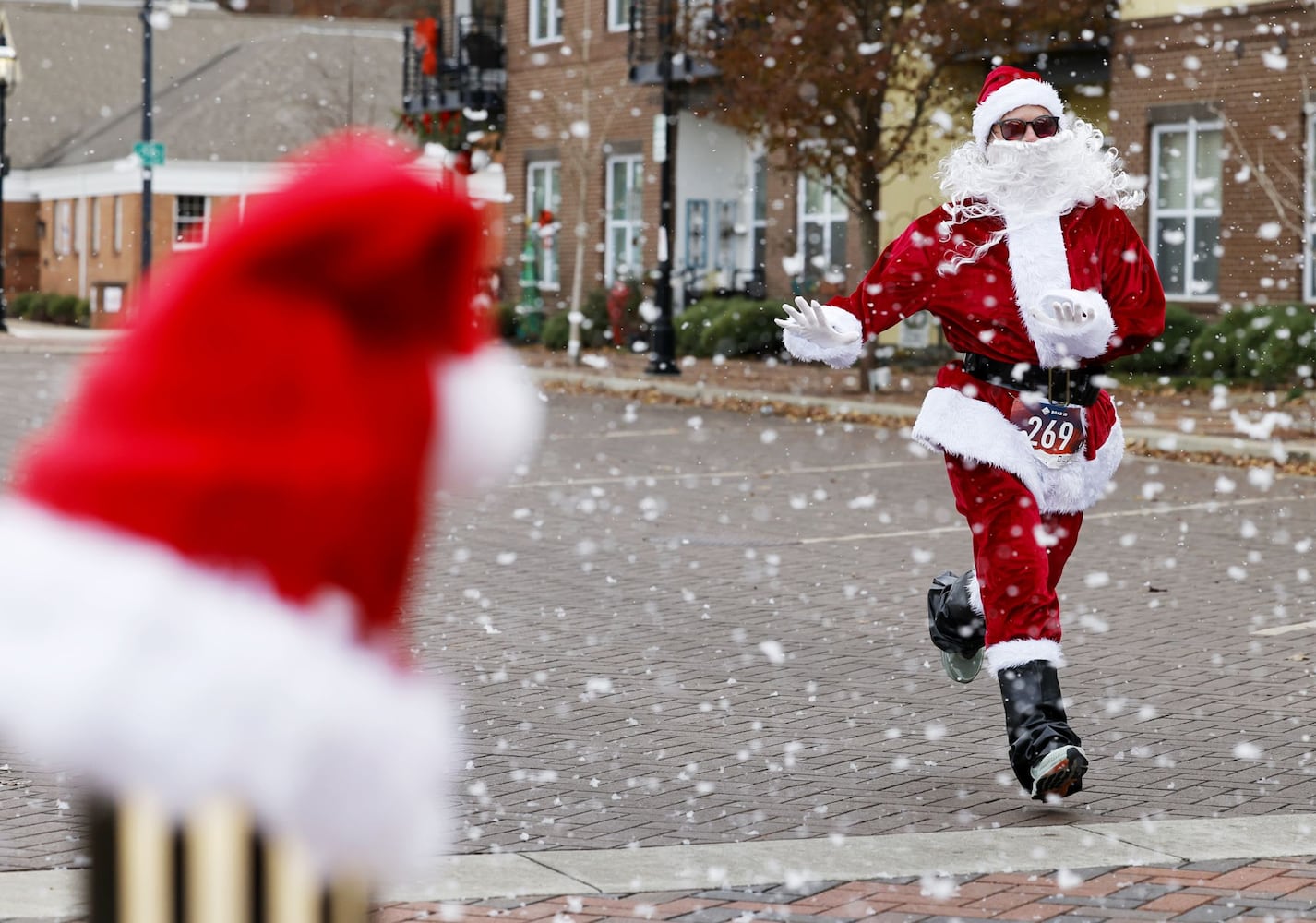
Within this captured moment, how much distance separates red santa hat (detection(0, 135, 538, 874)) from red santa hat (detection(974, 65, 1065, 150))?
14.2 feet

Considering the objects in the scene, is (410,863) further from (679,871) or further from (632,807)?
(632,807)

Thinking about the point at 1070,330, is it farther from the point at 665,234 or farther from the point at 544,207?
the point at 544,207

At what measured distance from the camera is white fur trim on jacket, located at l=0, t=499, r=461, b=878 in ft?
6.05

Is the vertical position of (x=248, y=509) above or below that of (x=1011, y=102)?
below

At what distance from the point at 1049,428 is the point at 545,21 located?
30.8m

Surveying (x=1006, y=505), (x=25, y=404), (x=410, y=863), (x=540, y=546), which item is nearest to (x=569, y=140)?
(x=25, y=404)

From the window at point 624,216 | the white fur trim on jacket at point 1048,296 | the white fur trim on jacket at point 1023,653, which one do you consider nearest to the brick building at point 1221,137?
the window at point 624,216

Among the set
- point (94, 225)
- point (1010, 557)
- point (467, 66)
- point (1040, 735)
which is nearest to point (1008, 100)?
point (1010, 557)

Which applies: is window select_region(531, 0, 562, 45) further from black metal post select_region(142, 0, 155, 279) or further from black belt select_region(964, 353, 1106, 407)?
black belt select_region(964, 353, 1106, 407)

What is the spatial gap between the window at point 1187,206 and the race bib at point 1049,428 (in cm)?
1822

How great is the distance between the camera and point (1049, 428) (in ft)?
19.2

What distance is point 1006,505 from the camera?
5.81m

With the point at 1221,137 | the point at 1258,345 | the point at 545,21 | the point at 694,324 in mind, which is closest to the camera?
the point at 1258,345

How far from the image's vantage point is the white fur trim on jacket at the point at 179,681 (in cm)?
184
